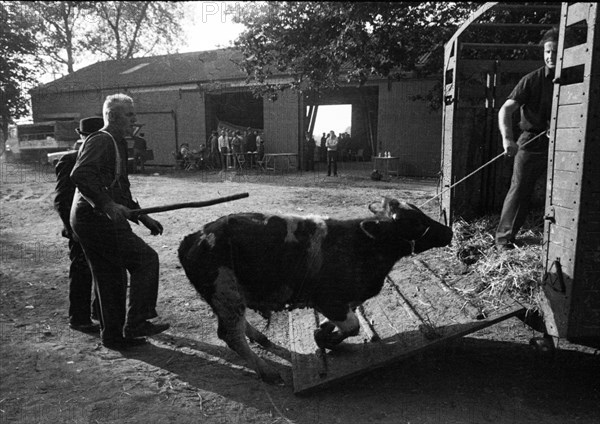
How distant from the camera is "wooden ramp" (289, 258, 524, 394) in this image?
369 cm

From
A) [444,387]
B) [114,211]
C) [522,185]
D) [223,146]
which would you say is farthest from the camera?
[223,146]

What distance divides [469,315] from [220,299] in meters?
2.07

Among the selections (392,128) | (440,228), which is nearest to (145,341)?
(440,228)

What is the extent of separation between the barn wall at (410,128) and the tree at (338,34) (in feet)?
5.05

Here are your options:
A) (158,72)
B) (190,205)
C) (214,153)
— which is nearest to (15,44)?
(190,205)

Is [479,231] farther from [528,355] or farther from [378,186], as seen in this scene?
[378,186]

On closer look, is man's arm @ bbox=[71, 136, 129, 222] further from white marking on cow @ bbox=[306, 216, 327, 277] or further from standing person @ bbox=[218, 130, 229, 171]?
standing person @ bbox=[218, 130, 229, 171]

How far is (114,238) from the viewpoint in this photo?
437cm

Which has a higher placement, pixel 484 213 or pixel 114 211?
pixel 114 211

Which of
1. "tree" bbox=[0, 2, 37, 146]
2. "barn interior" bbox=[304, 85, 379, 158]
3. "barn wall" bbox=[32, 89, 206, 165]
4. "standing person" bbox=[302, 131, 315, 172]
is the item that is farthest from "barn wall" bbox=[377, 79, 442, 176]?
"tree" bbox=[0, 2, 37, 146]

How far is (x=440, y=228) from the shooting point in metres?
4.09

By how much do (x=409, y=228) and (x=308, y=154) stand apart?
20.8 meters

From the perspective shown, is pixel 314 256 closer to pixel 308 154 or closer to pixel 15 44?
pixel 15 44

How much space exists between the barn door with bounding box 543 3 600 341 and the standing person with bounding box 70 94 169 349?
3287 mm
